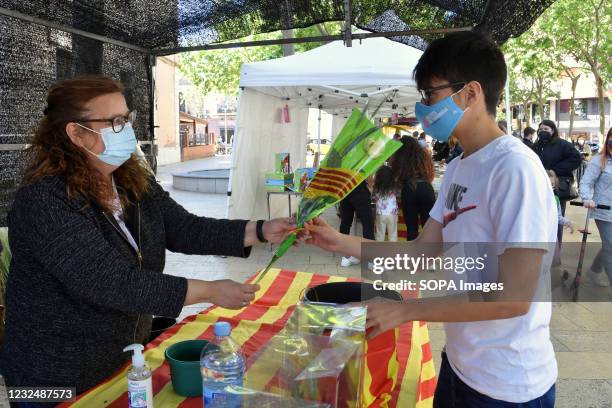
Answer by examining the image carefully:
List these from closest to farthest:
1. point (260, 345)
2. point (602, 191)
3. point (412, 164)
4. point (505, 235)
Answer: point (505, 235), point (260, 345), point (602, 191), point (412, 164)

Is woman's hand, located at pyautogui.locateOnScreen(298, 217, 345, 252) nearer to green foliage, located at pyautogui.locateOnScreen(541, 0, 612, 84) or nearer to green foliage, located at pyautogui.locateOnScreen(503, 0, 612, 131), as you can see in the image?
green foliage, located at pyautogui.locateOnScreen(503, 0, 612, 131)

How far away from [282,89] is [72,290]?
580 cm

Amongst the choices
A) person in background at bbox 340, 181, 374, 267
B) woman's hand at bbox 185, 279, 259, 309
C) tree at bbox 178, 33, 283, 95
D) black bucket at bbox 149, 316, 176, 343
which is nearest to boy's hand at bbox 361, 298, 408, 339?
woman's hand at bbox 185, 279, 259, 309

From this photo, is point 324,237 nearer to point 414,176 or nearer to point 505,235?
point 505,235

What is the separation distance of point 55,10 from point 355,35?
1.82 metres

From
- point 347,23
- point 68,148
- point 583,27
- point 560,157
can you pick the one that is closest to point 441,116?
point 68,148

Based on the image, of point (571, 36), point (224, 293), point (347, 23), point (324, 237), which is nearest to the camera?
point (224, 293)

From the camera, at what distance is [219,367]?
4.00 ft

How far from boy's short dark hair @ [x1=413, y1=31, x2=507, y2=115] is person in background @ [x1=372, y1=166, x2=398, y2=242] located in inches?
172

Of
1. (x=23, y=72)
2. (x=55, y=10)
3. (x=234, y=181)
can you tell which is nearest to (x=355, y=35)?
(x=55, y=10)

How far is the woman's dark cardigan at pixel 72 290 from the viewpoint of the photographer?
4.13ft

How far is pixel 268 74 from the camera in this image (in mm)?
5648

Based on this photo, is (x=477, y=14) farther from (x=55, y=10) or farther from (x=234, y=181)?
(x=234, y=181)

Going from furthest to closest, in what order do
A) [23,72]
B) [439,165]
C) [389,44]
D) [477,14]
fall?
1. [439,165]
2. [389,44]
3. [477,14]
4. [23,72]
